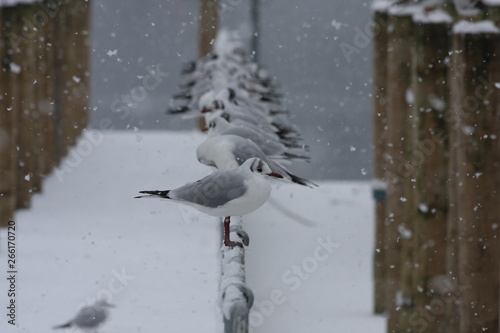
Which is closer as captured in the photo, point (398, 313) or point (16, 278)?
point (398, 313)

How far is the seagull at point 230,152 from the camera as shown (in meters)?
5.46

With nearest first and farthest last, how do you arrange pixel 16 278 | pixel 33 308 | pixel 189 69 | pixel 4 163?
pixel 33 308 → pixel 16 278 → pixel 4 163 → pixel 189 69

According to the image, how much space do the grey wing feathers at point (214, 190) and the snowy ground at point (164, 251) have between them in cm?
59

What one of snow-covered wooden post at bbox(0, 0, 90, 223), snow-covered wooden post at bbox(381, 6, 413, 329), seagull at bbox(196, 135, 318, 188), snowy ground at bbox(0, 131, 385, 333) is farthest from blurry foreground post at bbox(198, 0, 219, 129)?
seagull at bbox(196, 135, 318, 188)

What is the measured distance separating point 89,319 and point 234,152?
123cm

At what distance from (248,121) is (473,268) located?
2435mm

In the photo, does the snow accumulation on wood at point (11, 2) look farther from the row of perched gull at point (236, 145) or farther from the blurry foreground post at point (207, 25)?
the blurry foreground post at point (207, 25)

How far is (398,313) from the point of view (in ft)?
21.1

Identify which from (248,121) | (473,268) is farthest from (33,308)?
(473,268)

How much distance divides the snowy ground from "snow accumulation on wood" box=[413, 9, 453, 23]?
2.16 metres

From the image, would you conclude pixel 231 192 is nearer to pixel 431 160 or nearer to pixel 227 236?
pixel 227 236

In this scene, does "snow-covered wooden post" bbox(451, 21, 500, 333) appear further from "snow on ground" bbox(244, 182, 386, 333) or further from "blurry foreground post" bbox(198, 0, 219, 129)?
"blurry foreground post" bbox(198, 0, 219, 129)

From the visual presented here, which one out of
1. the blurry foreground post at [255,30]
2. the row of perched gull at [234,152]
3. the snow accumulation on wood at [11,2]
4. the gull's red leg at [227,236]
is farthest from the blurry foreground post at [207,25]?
the gull's red leg at [227,236]

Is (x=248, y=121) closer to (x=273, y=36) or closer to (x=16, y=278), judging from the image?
(x=16, y=278)
